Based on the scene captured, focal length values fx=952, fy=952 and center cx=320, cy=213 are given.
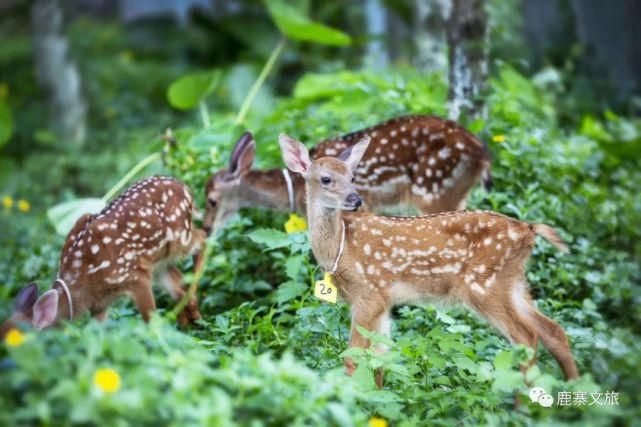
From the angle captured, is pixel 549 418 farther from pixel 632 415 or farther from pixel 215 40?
pixel 215 40

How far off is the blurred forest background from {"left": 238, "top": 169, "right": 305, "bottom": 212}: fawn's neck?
0.63 feet

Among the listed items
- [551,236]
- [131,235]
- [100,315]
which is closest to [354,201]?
[551,236]

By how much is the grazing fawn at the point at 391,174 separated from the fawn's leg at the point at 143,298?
1169 mm

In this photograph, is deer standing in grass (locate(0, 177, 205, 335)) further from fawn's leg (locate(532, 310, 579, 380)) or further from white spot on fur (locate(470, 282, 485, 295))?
fawn's leg (locate(532, 310, 579, 380))

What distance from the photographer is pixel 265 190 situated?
673 cm

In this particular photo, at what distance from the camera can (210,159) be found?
709 centimetres

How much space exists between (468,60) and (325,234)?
2.71m

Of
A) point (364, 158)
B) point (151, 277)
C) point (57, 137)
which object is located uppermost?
point (364, 158)

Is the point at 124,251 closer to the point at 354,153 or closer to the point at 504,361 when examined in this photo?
the point at 354,153

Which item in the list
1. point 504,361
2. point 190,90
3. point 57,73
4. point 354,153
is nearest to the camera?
point 504,361

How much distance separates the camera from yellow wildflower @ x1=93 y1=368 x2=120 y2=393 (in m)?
3.24

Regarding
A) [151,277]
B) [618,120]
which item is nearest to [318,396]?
[151,277]

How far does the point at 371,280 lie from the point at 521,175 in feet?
6.67

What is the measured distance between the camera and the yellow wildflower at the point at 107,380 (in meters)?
3.24
